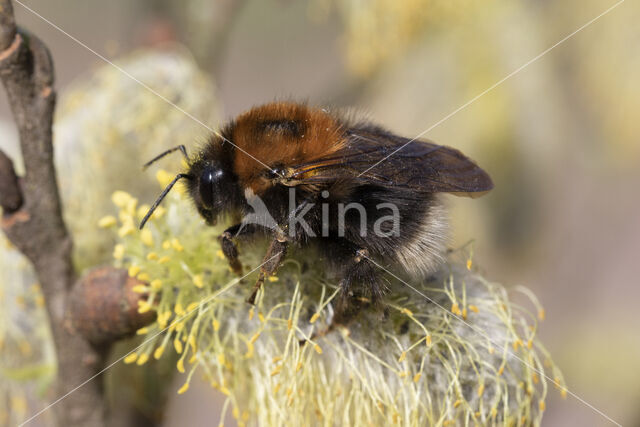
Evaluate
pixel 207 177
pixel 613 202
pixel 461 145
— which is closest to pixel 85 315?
pixel 207 177

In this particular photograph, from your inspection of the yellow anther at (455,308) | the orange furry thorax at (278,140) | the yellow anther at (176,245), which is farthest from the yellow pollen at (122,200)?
the yellow anther at (455,308)

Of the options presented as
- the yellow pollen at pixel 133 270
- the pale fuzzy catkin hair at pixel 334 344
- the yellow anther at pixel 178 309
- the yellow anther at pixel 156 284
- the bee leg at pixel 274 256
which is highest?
the yellow pollen at pixel 133 270

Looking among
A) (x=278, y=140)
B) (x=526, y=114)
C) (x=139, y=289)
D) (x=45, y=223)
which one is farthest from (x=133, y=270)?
(x=526, y=114)

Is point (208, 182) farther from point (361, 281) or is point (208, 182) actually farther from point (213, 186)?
point (361, 281)

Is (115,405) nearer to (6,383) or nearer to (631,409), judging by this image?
(6,383)

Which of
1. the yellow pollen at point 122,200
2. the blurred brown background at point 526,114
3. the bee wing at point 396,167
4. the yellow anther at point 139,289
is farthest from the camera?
the blurred brown background at point 526,114

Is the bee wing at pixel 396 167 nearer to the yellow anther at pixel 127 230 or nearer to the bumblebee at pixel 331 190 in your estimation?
the bumblebee at pixel 331 190

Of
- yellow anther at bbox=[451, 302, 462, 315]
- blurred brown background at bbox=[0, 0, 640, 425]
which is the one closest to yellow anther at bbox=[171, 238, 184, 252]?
yellow anther at bbox=[451, 302, 462, 315]

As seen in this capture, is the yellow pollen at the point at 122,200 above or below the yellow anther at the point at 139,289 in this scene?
above
